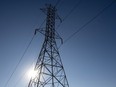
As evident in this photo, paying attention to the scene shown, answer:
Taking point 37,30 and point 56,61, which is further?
point 37,30

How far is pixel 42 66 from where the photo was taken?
21.4m

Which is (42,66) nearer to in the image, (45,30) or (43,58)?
(43,58)

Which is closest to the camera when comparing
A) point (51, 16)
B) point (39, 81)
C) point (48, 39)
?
point (39, 81)

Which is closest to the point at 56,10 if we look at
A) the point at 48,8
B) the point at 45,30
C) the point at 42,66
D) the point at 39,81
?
the point at 48,8

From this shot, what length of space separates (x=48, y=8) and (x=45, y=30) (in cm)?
308

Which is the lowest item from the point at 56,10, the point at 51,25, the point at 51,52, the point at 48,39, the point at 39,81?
the point at 39,81

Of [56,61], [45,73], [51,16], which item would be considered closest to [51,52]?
[56,61]

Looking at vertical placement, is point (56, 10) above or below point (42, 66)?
above

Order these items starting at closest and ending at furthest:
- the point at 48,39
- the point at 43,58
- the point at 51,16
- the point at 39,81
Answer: the point at 39,81, the point at 43,58, the point at 48,39, the point at 51,16

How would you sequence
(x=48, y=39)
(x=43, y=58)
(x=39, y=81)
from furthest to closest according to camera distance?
1. (x=48, y=39)
2. (x=43, y=58)
3. (x=39, y=81)

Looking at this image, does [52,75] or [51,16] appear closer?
[52,75]

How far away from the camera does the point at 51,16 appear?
84.2ft

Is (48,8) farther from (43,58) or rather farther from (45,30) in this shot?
(43,58)

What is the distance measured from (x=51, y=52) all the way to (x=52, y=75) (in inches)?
98.8
